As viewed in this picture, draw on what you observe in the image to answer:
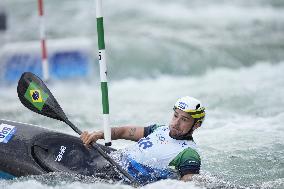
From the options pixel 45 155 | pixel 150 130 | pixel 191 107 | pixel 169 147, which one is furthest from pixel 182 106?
pixel 45 155

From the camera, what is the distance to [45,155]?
543 centimetres

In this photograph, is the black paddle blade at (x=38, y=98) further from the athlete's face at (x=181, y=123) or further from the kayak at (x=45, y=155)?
the athlete's face at (x=181, y=123)

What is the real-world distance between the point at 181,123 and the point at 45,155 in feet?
3.90

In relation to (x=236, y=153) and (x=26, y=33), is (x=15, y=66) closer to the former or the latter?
(x=26, y=33)

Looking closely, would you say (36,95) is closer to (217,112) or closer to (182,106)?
(182,106)

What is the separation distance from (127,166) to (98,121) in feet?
10.7

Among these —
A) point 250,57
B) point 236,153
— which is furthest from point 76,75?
point 236,153

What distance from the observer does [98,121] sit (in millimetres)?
8266

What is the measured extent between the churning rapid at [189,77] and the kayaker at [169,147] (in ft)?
0.45

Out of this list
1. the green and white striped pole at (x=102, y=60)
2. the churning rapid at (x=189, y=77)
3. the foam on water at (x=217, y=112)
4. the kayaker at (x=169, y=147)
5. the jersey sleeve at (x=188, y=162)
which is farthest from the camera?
the churning rapid at (x=189, y=77)

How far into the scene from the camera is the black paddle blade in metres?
5.53

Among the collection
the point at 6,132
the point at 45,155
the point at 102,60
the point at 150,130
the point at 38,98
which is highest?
the point at 102,60

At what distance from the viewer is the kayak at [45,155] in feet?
17.2

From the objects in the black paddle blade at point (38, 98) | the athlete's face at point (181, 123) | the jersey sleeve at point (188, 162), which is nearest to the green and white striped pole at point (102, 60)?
the black paddle blade at point (38, 98)
